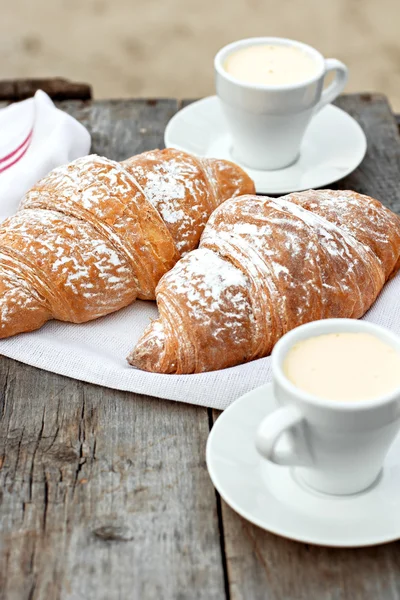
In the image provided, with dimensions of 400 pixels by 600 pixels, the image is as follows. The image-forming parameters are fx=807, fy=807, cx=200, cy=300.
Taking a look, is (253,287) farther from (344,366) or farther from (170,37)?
(170,37)

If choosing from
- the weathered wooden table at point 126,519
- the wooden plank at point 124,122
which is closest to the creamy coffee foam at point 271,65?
the wooden plank at point 124,122

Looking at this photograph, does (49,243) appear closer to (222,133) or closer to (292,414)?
(292,414)

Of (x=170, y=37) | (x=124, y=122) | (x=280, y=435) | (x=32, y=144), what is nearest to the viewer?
(x=280, y=435)

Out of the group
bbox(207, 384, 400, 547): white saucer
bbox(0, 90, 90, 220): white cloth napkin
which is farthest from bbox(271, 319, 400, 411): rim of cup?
bbox(0, 90, 90, 220): white cloth napkin

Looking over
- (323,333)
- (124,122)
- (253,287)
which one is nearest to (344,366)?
(323,333)

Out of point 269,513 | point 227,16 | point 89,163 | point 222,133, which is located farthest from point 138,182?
point 227,16

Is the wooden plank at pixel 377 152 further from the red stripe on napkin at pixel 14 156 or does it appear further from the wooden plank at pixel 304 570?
the wooden plank at pixel 304 570
